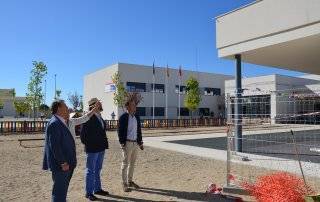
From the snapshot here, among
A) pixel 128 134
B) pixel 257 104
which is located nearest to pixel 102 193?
pixel 128 134

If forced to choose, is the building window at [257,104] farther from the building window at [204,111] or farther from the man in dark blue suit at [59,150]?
the building window at [204,111]

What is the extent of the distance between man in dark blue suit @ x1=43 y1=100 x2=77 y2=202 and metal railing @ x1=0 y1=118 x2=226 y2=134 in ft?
63.7

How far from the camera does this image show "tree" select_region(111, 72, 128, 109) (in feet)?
143

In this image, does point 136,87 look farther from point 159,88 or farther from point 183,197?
point 183,197

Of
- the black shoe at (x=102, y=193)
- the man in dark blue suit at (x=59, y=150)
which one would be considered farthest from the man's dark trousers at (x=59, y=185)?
the black shoe at (x=102, y=193)

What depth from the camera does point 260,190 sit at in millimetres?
6398

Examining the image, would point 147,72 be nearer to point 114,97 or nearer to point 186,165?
point 114,97

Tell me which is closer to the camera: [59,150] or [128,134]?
[59,150]

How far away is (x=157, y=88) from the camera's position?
1966 inches

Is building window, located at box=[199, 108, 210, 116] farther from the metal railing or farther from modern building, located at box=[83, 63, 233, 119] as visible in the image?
the metal railing

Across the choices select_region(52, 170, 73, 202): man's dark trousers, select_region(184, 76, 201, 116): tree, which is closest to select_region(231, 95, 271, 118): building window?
select_region(52, 170, 73, 202): man's dark trousers

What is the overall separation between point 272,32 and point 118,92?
3273 centimetres

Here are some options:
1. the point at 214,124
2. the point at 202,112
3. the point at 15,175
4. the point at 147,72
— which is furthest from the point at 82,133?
the point at 202,112

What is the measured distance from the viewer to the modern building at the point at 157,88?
1881 inches
